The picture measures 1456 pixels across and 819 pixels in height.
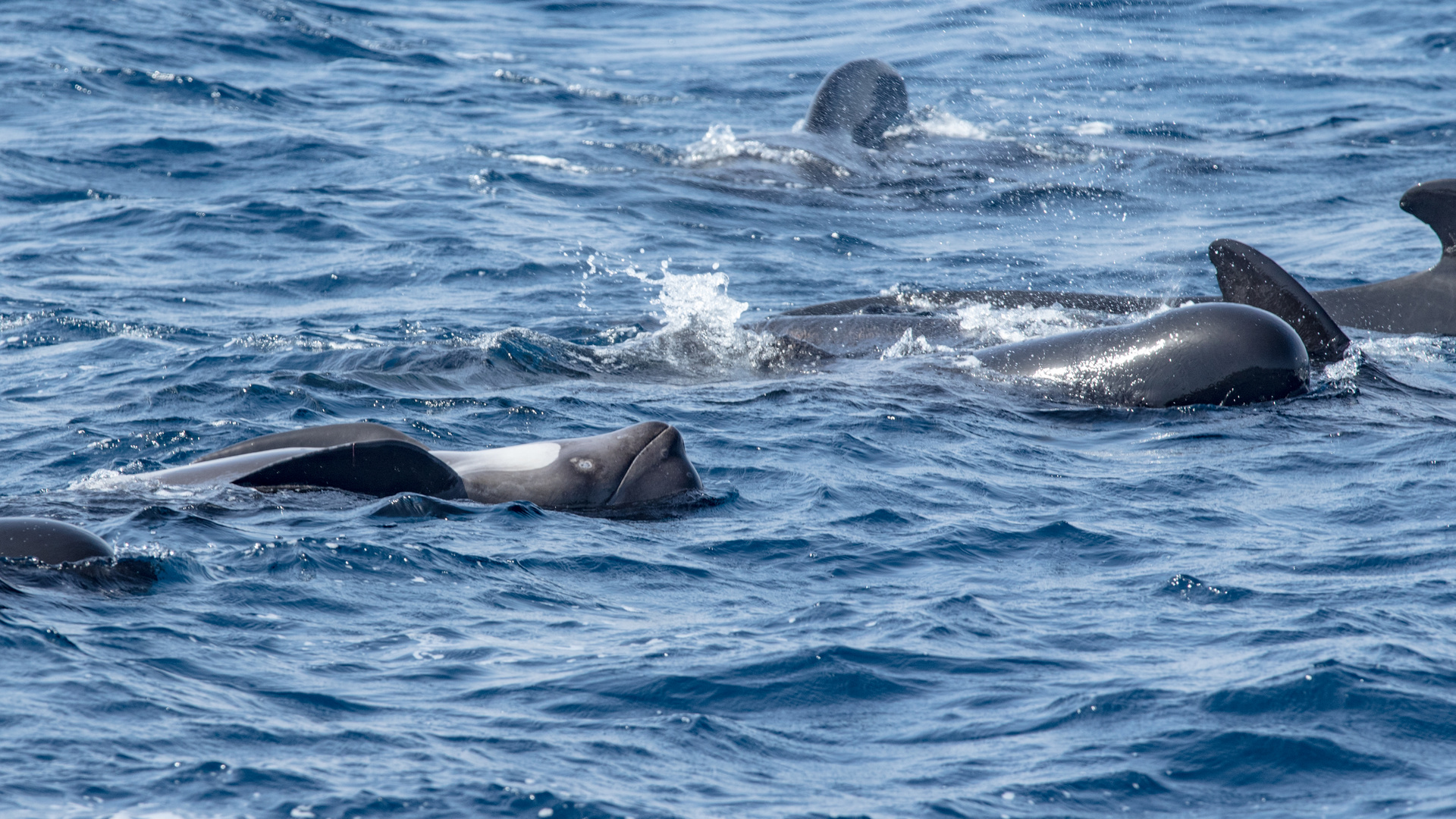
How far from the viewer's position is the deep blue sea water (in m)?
5.57

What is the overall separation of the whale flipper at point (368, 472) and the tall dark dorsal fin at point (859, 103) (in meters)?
13.4

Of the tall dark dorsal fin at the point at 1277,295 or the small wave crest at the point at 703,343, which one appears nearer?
the tall dark dorsal fin at the point at 1277,295

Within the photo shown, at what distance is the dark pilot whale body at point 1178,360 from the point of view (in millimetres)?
10484

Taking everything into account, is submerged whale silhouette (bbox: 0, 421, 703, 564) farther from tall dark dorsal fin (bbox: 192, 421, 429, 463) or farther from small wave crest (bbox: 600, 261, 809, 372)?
small wave crest (bbox: 600, 261, 809, 372)

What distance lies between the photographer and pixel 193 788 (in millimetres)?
5184

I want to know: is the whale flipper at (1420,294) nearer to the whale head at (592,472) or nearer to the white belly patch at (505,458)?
the whale head at (592,472)

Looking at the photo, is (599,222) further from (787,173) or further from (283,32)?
(283,32)

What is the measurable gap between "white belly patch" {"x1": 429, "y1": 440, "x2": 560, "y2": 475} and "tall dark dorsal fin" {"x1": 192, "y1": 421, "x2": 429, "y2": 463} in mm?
225

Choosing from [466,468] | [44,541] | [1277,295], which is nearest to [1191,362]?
[1277,295]

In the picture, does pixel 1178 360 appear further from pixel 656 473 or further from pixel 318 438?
pixel 318 438

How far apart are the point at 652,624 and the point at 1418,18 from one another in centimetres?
2734

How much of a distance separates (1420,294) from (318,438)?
29.4ft

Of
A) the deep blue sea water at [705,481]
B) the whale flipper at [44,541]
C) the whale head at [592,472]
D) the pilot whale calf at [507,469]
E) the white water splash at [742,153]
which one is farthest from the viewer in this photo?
the white water splash at [742,153]

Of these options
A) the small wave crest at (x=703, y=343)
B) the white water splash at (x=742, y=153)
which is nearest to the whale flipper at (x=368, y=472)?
the small wave crest at (x=703, y=343)
